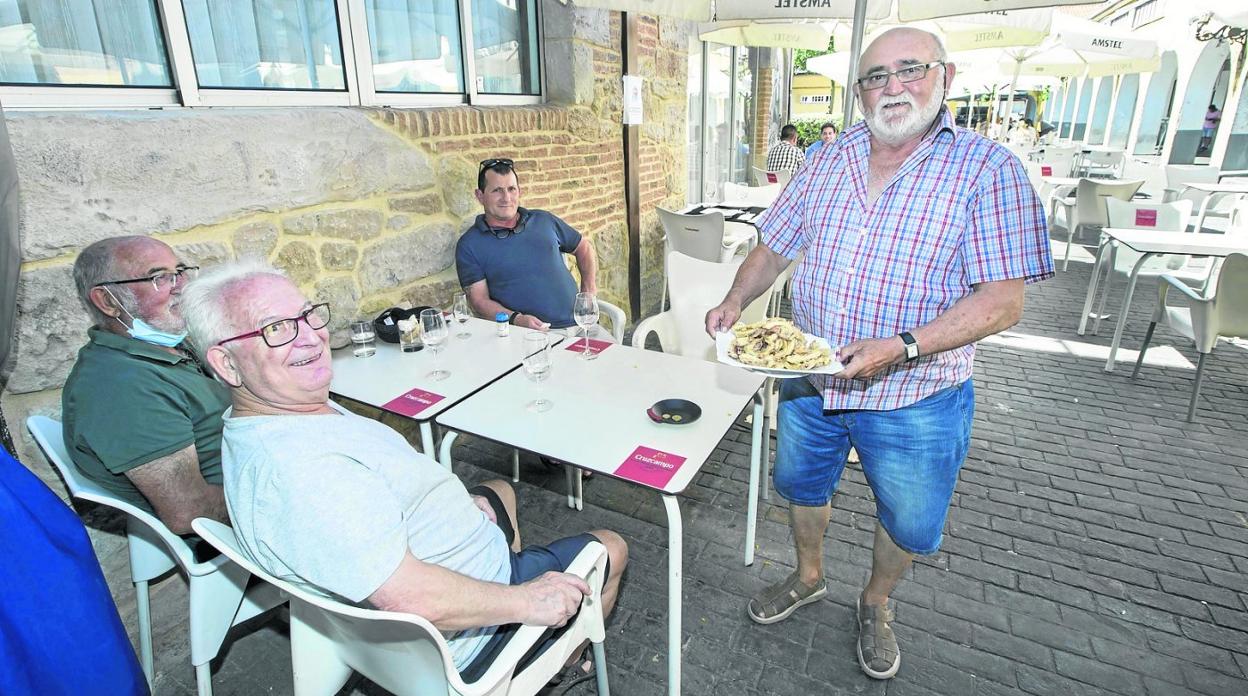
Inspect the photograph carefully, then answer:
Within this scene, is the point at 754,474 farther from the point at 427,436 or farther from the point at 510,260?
the point at 510,260

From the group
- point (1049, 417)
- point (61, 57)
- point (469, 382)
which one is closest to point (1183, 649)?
point (1049, 417)

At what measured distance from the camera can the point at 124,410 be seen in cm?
161

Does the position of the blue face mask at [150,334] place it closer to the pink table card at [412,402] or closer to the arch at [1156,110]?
the pink table card at [412,402]

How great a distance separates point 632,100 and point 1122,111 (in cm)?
1911

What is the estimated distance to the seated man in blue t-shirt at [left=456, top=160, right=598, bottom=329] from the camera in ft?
10.7

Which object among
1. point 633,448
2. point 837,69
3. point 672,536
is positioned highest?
point 837,69

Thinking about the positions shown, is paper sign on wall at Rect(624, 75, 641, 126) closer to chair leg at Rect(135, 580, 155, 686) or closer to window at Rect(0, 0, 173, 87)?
window at Rect(0, 0, 173, 87)

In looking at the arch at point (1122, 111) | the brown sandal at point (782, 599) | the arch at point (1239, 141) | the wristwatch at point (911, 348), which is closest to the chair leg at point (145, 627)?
the brown sandal at point (782, 599)

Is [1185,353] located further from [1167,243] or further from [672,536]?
[672,536]

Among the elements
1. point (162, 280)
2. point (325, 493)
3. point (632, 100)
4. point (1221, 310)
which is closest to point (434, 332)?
point (162, 280)

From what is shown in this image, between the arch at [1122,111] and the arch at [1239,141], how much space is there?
258 inches

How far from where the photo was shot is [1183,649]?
84.0 inches

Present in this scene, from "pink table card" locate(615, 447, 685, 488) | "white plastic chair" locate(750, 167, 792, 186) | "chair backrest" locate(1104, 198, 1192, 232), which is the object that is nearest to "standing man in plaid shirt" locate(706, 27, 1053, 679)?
"pink table card" locate(615, 447, 685, 488)

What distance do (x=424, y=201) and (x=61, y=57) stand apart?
4.91 feet
